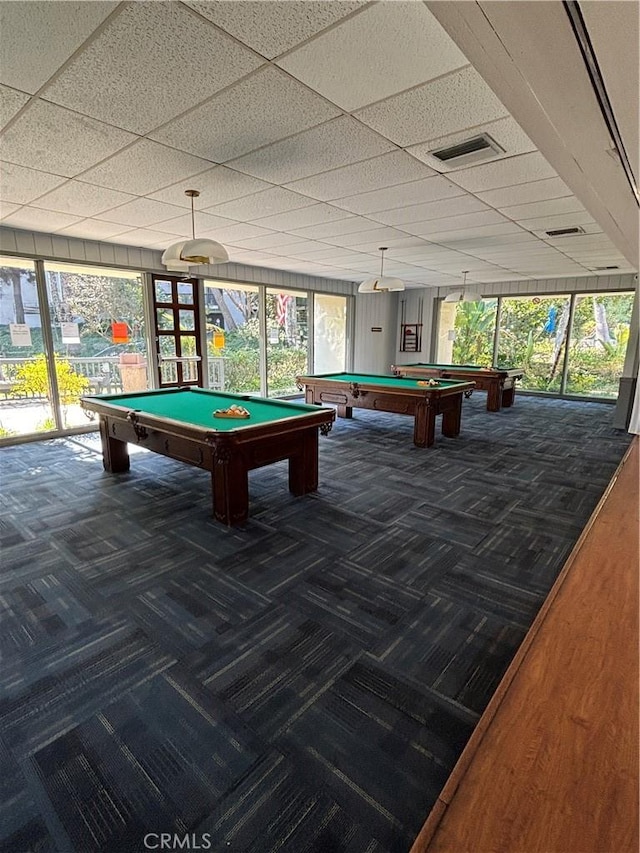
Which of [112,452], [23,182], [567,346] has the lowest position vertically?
[112,452]

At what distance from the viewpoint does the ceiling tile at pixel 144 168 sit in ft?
9.20

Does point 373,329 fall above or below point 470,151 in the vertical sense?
below

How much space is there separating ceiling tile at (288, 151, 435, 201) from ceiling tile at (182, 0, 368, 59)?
1.27 meters

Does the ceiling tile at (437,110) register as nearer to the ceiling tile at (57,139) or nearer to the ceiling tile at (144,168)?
the ceiling tile at (144,168)

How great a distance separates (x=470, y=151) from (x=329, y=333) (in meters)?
7.44

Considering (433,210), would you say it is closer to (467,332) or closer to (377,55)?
(377,55)

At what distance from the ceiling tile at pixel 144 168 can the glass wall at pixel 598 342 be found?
885 centimetres

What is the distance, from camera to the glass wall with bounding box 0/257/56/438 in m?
5.24

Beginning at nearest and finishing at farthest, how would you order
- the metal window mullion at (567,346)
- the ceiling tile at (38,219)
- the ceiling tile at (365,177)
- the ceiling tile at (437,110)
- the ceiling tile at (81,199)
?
the ceiling tile at (437,110), the ceiling tile at (365,177), the ceiling tile at (81,199), the ceiling tile at (38,219), the metal window mullion at (567,346)

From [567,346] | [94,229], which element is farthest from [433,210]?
[567,346]

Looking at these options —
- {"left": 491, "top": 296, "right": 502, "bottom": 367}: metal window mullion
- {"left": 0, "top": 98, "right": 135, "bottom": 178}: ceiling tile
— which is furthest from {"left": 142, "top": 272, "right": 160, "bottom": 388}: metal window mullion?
{"left": 491, "top": 296, "right": 502, "bottom": 367}: metal window mullion

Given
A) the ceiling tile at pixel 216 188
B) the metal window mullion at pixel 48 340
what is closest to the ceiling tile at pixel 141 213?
the ceiling tile at pixel 216 188

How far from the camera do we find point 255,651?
1866 mm

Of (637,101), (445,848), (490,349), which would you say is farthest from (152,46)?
(490,349)
